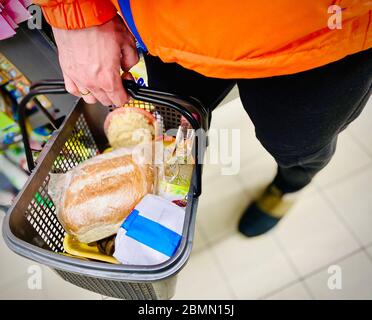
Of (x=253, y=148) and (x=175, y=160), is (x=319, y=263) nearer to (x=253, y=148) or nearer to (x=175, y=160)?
(x=253, y=148)

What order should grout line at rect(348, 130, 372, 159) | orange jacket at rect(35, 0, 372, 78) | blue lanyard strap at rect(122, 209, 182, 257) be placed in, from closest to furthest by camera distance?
1. orange jacket at rect(35, 0, 372, 78)
2. blue lanyard strap at rect(122, 209, 182, 257)
3. grout line at rect(348, 130, 372, 159)

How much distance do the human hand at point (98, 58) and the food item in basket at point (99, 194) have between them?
0.61 feet

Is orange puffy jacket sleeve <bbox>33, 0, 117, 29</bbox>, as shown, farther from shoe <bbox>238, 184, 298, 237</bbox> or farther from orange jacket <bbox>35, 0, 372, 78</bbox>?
shoe <bbox>238, 184, 298, 237</bbox>

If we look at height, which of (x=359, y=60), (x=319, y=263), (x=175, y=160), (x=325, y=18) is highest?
(x=325, y=18)

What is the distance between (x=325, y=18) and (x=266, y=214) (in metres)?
0.74

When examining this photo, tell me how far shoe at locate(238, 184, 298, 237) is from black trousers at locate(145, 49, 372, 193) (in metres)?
0.26

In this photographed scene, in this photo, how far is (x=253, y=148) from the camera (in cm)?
129

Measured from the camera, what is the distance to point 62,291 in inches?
41.9

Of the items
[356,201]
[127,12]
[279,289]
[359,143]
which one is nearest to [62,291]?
[279,289]

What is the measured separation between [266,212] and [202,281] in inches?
11.5

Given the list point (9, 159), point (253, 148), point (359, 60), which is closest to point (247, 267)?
point (253, 148)

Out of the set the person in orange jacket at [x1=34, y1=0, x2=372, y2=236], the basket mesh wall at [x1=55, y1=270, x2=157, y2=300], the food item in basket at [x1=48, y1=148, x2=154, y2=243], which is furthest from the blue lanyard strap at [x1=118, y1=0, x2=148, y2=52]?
the basket mesh wall at [x1=55, y1=270, x2=157, y2=300]

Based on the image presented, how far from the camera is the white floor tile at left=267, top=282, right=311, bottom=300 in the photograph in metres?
1.02

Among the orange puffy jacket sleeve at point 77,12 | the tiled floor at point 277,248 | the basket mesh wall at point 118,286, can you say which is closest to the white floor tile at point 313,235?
the tiled floor at point 277,248
